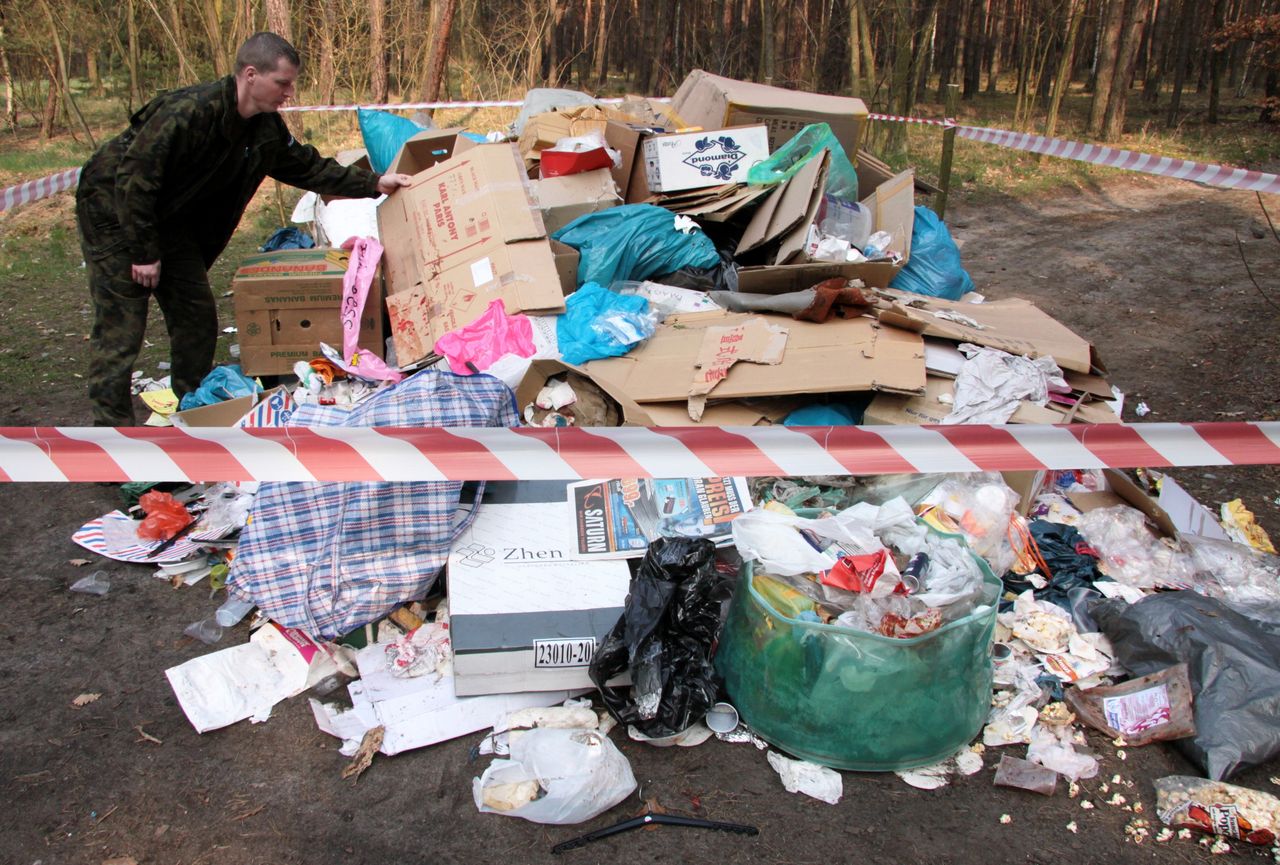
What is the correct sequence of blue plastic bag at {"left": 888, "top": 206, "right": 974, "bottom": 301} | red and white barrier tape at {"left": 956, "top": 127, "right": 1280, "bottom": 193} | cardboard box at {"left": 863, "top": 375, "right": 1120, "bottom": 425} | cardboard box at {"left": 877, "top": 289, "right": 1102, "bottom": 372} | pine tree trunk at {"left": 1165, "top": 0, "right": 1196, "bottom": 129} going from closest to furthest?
cardboard box at {"left": 863, "top": 375, "right": 1120, "bottom": 425} → cardboard box at {"left": 877, "top": 289, "right": 1102, "bottom": 372} → blue plastic bag at {"left": 888, "top": 206, "right": 974, "bottom": 301} → red and white barrier tape at {"left": 956, "top": 127, "right": 1280, "bottom": 193} → pine tree trunk at {"left": 1165, "top": 0, "right": 1196, "bottom": 129}

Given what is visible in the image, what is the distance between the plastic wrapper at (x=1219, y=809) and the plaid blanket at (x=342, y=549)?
215cm

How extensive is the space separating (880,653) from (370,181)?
10.9ft

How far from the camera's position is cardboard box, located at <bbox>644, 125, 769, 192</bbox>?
520cm

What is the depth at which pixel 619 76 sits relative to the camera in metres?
24.6

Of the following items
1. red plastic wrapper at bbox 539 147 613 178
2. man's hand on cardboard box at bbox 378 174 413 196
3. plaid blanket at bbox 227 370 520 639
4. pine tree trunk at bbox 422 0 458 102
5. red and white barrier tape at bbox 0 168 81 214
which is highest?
pine tree trunk at bbox 422 0 458 102

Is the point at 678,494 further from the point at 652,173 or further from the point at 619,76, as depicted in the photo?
the point at 619,76

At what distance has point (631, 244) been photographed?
454 cm

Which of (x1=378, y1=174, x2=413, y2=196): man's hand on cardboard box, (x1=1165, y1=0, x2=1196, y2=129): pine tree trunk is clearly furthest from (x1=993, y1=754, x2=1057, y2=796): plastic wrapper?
(x1=1165, y1=0, x2=1196, y2=129): pine tree trunk

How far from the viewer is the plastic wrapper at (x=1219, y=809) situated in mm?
2191

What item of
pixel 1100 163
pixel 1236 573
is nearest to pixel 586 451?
pixel 1236 573

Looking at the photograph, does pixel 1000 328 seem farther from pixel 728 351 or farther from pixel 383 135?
pixel 383 135

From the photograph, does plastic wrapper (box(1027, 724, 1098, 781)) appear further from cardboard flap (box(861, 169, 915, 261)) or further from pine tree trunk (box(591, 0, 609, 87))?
pine tree trunk (box(591, 0, 609, 87))

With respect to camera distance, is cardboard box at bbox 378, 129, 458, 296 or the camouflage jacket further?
cardboard box at bbox 378, 129, 458, 296

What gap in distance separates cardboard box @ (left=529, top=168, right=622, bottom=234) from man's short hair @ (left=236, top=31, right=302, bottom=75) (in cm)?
161
